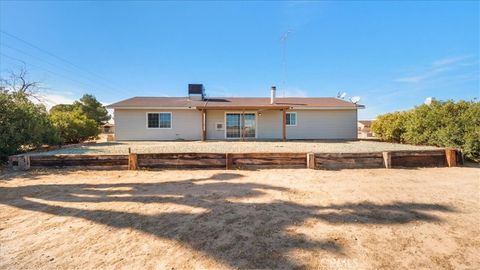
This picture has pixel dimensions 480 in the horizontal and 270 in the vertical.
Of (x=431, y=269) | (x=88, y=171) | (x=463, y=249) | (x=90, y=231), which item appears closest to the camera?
(x=431, y=269)

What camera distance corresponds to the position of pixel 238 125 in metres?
17.1

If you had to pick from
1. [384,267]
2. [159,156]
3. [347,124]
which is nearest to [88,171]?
[159,156]

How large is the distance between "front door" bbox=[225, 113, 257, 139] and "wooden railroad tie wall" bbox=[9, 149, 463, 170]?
10.0m

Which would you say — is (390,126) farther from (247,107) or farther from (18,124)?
(18,124)

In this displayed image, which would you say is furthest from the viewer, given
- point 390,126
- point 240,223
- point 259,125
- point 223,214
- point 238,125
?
point 259,125

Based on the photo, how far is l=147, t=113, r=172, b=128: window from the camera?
16638 millimetres

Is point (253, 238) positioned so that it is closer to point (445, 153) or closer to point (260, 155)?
point (260, 155)

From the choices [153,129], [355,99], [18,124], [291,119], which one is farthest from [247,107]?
[18,124]

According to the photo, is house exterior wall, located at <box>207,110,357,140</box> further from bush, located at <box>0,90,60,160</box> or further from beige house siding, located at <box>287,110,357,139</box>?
bush, located at <box>0,90,60,160</box>

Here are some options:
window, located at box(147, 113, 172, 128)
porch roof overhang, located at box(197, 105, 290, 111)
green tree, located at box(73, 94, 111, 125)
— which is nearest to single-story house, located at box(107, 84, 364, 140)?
window, located at box(147, 113, 172, 128)

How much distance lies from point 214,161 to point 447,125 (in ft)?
30.5

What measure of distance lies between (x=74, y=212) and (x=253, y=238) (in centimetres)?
276

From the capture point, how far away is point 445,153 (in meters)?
7.33

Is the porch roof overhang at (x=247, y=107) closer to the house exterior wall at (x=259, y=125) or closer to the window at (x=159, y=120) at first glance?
the house exterior wall at (x=259, y=125)
